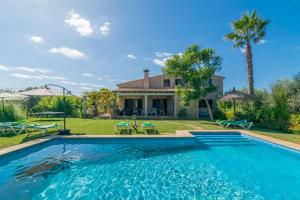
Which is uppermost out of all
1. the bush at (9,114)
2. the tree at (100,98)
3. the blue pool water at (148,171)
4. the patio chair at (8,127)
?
the tree at (100,98)

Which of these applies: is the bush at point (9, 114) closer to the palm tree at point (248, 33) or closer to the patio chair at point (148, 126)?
the patio chair at point (148, 126)

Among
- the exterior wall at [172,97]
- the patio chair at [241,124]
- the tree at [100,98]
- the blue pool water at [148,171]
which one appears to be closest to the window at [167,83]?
the exterior wall at [172,97]

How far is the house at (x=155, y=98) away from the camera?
915 inches

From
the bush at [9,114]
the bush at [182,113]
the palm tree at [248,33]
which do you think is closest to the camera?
the bush at [9,114]

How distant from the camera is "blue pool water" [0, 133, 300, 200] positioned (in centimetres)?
529

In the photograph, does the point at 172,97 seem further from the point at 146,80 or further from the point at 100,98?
the point at 100,98

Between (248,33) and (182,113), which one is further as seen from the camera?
(182,113)

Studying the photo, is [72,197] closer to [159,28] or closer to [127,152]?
[127,152]

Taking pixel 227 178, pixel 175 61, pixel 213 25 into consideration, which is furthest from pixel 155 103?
pixel 227 178

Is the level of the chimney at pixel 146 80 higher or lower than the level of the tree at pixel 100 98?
higher

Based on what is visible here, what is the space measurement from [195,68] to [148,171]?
15.4 meters

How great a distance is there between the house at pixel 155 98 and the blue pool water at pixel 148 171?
12.7m

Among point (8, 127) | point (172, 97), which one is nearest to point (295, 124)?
point (172, 97)

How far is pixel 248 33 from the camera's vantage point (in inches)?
791
